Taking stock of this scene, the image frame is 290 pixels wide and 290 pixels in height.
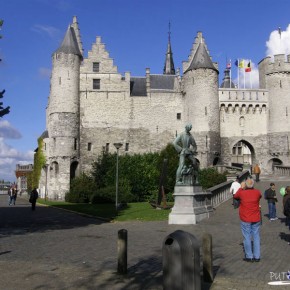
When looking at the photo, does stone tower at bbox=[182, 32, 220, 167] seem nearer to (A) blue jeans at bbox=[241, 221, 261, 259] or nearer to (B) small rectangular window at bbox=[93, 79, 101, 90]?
(B) small rectangular window at bbox=[93, 79, 101, 90]

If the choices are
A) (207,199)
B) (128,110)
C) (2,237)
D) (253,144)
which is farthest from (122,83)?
(2,237)

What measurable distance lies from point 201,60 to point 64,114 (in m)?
17.4

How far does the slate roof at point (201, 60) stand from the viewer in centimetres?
4709

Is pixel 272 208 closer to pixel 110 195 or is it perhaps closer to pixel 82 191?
pixel 110 195

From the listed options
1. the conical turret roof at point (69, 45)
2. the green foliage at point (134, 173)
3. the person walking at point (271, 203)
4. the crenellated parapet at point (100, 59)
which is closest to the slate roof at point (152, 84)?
the crenellated parapet at point (100, 59)

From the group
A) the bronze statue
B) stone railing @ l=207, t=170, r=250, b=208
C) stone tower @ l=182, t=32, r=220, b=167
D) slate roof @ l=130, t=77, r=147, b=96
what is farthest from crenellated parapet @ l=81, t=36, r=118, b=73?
the bronze statue

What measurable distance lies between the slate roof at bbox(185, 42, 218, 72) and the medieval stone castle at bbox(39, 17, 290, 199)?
118 mm

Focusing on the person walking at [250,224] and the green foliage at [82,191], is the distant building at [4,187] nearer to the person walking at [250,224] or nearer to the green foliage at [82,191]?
the green foliage at [82,191]

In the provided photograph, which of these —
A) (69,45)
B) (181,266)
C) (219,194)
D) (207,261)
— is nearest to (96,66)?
(69,45)

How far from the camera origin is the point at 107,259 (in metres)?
8.84

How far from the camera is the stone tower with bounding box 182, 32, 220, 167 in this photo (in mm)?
46281

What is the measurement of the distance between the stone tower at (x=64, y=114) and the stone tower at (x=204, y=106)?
13.5m

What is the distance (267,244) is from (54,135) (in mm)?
37059

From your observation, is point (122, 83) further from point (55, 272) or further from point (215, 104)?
point (55, 272)
